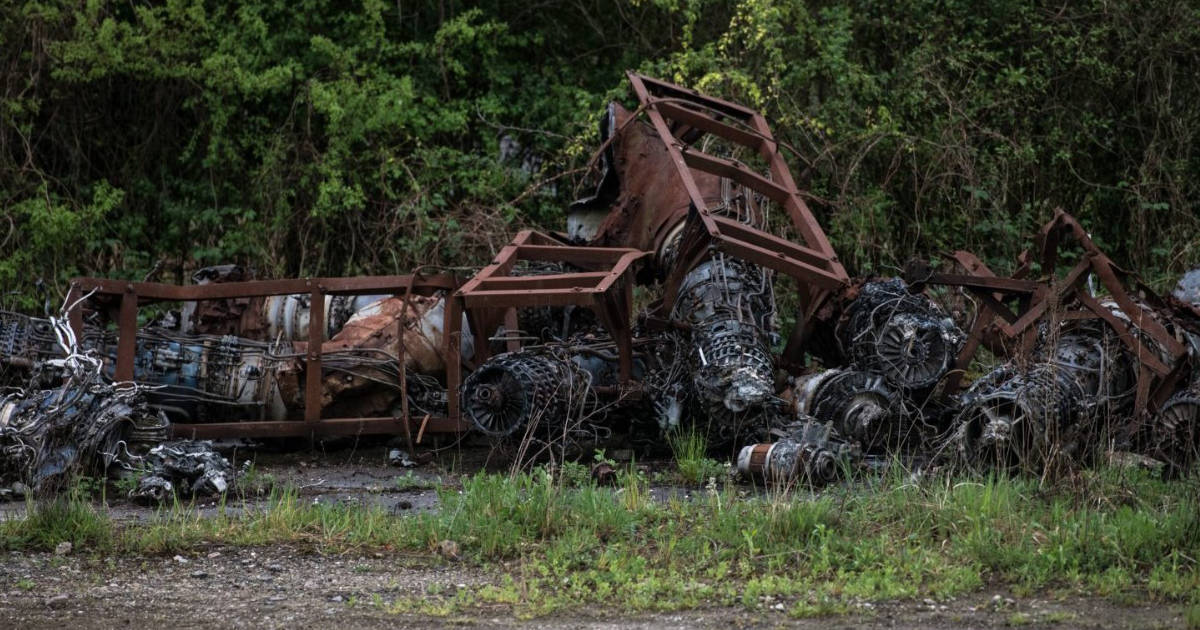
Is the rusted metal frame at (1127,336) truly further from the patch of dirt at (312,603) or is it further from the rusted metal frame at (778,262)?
the patch of dirt at (312,603)

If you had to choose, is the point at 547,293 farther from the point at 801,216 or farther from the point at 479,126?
the point at 479,126

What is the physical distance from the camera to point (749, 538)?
6.36 meters

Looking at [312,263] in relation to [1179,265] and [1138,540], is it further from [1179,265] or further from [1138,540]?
[1138,540]

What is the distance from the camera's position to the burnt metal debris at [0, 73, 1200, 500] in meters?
7.90

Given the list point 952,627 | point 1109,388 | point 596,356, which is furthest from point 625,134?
point 952,627

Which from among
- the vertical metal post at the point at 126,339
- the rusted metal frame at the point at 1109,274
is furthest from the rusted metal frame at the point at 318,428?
the rusted metal frame at the point at 1109,274

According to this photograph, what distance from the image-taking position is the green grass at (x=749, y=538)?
5805 mm

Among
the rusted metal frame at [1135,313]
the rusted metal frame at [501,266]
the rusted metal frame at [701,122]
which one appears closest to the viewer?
the rusted metal frame at [1135,313]

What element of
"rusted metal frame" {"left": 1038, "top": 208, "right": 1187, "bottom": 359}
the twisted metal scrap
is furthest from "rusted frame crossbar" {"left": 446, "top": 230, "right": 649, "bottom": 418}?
"rusted metal frame" {"left": 1038, "top": 208, "right": 1187, "bottom": 359}

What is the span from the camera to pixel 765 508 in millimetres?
6812

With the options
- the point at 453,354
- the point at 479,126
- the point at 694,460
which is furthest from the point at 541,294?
the point at 479,126

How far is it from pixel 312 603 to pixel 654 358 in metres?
3.96

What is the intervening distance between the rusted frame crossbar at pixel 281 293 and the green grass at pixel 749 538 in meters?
1.88

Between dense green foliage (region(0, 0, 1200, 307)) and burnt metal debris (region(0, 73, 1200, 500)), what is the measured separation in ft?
8.59
